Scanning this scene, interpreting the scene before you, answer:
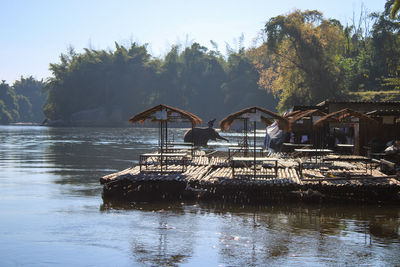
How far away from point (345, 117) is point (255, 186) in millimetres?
6200

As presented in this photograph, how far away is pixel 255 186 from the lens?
14.8 m

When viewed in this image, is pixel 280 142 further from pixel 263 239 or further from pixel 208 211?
pixel 263 239

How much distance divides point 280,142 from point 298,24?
928 inches

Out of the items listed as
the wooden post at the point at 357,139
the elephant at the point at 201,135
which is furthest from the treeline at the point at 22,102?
the wooden post at the point at 357,139

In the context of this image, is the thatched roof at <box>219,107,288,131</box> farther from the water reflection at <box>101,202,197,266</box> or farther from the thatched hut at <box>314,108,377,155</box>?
the water reflection at <box>101,202,197,266</box>

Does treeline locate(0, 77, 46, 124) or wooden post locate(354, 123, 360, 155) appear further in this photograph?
treeline locate(0, 77, 46, 124)

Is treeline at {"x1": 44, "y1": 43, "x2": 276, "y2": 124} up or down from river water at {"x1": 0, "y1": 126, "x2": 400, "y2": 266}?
up

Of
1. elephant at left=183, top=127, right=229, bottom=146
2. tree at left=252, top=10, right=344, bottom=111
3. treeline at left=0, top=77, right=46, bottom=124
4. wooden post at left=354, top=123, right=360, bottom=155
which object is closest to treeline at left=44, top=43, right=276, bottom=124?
treeline at left=0, top=77, right=46, bottom=124

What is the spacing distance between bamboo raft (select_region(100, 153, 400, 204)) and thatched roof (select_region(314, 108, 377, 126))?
217cm

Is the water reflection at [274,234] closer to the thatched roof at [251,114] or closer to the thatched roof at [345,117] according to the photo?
the thatched roof at [251,114]

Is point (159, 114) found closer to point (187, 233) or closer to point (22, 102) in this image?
point (187, 233)

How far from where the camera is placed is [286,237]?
1140 centimetres

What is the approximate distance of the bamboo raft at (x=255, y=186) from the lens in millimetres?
14844

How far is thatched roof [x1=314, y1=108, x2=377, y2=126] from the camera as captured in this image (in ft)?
59.5
